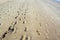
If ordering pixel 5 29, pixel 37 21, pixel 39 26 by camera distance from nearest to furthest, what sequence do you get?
pixel 5 29 → pixel 39 26 → pixel 37 21

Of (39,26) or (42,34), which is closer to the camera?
(42,34)

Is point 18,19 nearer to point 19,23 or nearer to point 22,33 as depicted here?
point 19,23

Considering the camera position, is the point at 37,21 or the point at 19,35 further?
the point at 37,21

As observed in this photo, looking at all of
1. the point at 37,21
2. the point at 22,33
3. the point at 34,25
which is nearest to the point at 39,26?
the point at 34,25

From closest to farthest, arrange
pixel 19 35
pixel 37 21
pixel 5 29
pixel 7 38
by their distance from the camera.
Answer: pixel 7 38
pixel 19 35
pixel 5 29
pixel 37 21

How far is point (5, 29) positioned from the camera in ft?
15.0

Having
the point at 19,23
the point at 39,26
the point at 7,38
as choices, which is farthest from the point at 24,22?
the point at 7,38

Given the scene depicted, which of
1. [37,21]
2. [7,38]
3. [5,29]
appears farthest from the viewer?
[37,21]

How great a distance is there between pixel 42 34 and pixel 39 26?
0.71 m

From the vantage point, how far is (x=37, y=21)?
5676 millimetres

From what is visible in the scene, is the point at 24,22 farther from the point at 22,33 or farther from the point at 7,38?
the point at 7,38

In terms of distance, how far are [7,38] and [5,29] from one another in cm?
68

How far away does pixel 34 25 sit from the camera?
17.1ft

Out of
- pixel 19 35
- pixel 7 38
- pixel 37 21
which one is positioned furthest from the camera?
pixel 37 21
